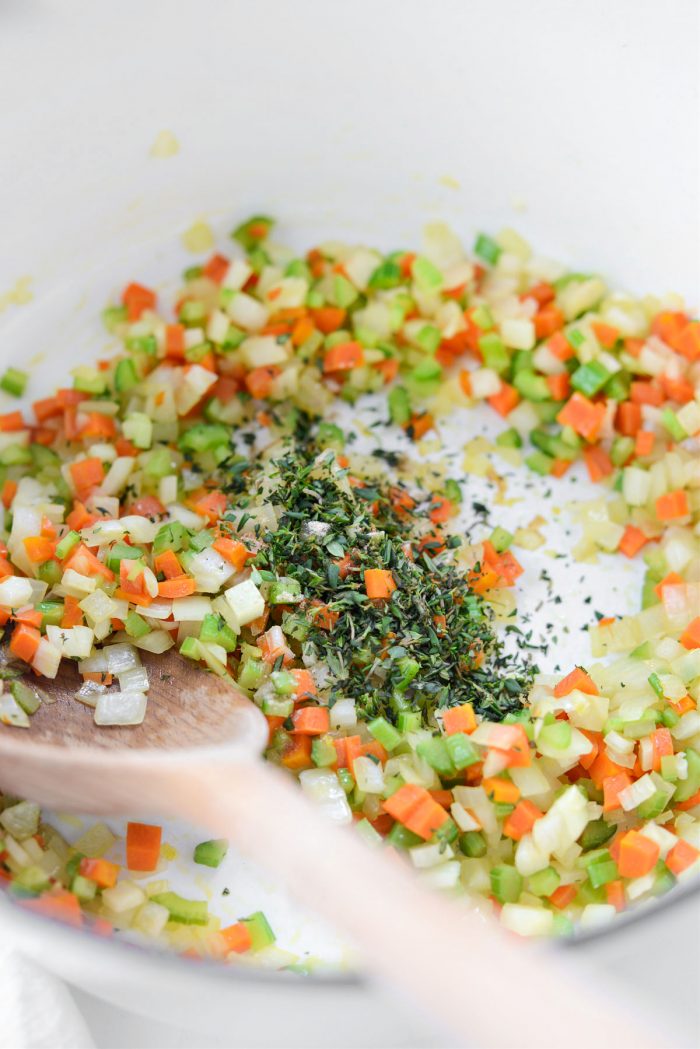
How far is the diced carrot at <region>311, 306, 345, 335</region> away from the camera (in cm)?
213

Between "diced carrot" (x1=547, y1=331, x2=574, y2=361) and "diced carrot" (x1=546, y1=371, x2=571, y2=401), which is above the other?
"diced carrot" (x1=547, y1=331, x2=574, y2=361)

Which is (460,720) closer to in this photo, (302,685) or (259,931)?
(302,685)

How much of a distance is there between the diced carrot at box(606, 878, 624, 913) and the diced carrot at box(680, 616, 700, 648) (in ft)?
1.44

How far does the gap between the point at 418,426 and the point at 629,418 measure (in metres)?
0.42

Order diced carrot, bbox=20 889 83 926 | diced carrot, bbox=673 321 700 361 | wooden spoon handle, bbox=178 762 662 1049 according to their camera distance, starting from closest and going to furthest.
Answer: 1. wooden spoon handle, bbox=178 762 662 1049
2. diced carrot, bbox=20 889 83 926
3. diced carrot, bbox=673 321 700 361

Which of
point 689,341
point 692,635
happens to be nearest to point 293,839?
point 692,635

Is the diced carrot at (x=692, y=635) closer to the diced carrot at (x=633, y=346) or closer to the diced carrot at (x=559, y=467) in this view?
the diced carrot at (x=559, y=467)

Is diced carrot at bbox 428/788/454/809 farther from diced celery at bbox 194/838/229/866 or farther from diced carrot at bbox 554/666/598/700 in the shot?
diced celery at bbox 194/838/229/866

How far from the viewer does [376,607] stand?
172 cm

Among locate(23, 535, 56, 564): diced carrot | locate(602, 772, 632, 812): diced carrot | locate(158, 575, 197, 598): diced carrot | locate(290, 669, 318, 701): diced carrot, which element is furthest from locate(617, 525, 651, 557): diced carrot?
locate(23, 535, 56, 564): diced carrot

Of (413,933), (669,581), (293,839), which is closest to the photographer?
(413,933)

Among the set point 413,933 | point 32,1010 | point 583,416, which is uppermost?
point 583,416

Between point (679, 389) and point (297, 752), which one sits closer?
point (297, 752)

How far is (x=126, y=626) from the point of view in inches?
66.4
